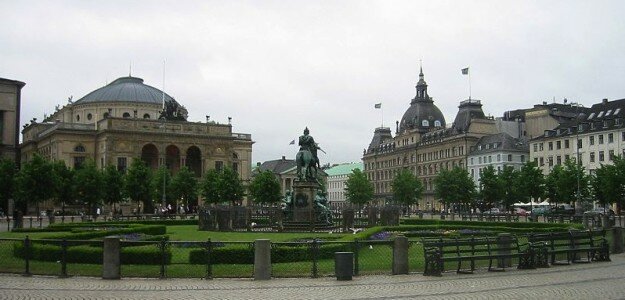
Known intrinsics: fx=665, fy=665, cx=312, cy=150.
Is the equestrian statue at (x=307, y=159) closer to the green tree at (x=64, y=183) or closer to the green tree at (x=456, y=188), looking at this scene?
the green tree at (x=64, y=183)

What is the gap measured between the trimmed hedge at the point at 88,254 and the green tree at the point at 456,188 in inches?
3234

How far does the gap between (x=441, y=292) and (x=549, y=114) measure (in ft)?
376

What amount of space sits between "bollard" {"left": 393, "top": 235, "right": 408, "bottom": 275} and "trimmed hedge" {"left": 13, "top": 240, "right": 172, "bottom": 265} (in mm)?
7760

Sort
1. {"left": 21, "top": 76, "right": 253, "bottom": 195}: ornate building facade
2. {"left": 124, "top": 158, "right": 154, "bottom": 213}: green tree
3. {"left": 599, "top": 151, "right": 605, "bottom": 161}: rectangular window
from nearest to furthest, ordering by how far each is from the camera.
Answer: {"left": 124, "top": 158, "right": 154, "bottom": 213}: green tree → {"left": 599, "top": 151, "right": 605, "bottom": 161}: rectangular window → {"left": 21, "top": 76, "right": 253, "bottom": 195}: ornate building facade

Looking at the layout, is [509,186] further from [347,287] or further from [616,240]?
[347,287]

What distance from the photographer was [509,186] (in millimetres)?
94500

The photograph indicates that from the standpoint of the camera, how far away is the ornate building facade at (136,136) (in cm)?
11425

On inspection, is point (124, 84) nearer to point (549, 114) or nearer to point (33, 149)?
point (33, 149)

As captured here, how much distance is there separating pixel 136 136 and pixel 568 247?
9710 cm

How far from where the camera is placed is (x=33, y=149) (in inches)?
5285

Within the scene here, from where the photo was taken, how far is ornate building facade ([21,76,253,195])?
114 meters

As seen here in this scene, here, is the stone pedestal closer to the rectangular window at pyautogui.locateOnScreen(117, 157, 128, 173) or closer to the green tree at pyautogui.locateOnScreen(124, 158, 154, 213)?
the green tree at pyautogui.locateOnScreen(124, 158, 154, 213)

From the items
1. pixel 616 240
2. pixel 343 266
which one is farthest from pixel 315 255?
pixel 616 240

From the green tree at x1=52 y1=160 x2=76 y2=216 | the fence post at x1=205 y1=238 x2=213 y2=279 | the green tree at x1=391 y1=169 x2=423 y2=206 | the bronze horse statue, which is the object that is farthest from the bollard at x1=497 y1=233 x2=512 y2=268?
the green tree at x1=391 y1=169 x2=423 y2=206
